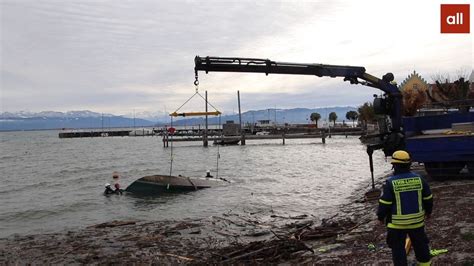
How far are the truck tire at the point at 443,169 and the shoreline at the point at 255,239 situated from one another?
520mm

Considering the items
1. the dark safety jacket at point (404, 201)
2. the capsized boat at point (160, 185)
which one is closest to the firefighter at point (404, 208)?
the dark safety jacket at point (404, 201)

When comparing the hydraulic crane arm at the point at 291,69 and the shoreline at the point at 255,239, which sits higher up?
the hydraulic crane arm at the point at 291,69

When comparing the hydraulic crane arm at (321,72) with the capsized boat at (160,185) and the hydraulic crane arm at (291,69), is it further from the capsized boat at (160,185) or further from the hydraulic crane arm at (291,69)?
the capsized boat at (160,185)

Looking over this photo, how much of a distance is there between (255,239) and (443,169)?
27.6 feet

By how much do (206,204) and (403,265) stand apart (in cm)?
1240

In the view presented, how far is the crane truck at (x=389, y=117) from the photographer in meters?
12.8

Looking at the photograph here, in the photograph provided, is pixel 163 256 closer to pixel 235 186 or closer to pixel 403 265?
pixel 403 265

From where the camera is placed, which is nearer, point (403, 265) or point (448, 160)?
point (403, 265)

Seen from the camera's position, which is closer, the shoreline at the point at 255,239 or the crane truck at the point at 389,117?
the shoreline at the point at 255,239

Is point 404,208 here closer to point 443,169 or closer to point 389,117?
point 389,117

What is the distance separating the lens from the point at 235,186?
22906mm

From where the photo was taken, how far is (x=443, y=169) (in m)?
15.1

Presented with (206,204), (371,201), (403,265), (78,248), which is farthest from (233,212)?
(403,265)

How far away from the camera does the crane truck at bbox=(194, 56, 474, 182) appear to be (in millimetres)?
12805
